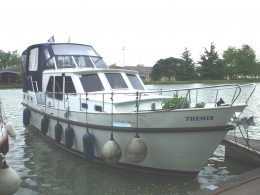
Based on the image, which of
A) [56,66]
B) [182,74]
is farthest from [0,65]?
[56,66]

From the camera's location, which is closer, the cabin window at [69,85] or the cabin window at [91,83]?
the cabin window at [91,83]

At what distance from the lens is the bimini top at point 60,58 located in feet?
33.2

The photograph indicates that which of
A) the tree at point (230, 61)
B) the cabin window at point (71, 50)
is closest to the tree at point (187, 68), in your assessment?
the tree at point (230, 61)

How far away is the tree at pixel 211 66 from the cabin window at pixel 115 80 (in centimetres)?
4618

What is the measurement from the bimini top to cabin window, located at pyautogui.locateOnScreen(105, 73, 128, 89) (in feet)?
5.58

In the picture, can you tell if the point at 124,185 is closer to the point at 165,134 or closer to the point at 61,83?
the point at 165,134

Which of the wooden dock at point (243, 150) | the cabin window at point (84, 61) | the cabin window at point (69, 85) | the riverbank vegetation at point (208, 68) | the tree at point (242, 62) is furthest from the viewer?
the tree at point (242, 62)

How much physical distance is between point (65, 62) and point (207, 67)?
47.0 meters

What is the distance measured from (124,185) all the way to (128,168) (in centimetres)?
70

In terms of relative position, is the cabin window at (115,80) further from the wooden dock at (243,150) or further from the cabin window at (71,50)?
the wooden dock at (243,150)

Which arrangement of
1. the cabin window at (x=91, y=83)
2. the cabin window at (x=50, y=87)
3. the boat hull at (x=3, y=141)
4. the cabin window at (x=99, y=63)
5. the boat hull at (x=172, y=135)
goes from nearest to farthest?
the boat hull at (x=3, y=141) < the boat hull at (x=172, y=135) < the cabin window at (x=91, y=83) < the cabin window at (x=50, y=87) < the cabin window at (x=99, y=63)

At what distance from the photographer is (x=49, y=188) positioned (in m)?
6.48

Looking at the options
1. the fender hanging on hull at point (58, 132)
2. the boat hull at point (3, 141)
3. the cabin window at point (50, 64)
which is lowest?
the fender hanging on hull at point (58, 132)

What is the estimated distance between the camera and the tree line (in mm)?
52906
